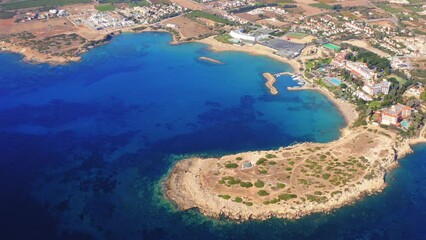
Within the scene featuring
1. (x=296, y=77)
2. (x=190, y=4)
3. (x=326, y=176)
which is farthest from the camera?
(x=190, y=4)

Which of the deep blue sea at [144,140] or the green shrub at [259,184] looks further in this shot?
the green shrub at [259,184]

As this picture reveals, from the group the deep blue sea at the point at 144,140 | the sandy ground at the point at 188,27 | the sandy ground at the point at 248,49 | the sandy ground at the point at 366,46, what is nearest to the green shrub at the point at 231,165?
the deep blue sea at the point at 144,140

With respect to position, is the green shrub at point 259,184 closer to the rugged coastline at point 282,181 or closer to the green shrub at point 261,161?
the rugged coastline at point 282,181

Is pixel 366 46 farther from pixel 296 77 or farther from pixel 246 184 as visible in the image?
pixel 246 184

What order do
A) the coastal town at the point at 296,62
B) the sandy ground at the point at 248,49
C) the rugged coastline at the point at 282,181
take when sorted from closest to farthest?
the rugged coastline at the point at 282,181, the coastal town at the point at 296,62, the sandy ground at the point at 248,49

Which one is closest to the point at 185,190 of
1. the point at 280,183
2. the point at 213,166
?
the point at 213,166

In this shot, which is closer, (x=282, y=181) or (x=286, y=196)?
(x=286, y=196)

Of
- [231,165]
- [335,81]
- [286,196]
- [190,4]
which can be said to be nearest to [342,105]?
[335,81]
